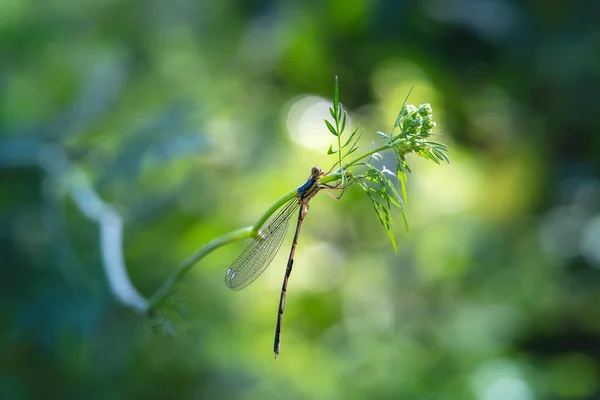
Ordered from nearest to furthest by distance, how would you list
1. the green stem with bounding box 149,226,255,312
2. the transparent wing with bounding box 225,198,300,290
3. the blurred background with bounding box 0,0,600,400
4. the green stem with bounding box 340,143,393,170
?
the green stem with bounding box 340,143,393,170 → the green stem with bounding box 149,226,255,312 → the transparent wing with bounding box 225,198,300,290 → the blurred background with bounding box 0,0,600,400

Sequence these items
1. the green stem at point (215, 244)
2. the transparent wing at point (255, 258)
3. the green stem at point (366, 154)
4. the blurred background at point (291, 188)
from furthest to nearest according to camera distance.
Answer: the blurred background at point (291, 188)
the transparent wing at point (255, 258)
the green stem at point (215, 244)
the green stem at point (366, 154)

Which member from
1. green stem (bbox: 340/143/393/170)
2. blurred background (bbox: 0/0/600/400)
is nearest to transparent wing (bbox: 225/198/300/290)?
blurred background (bbox: 0/0/600/400)

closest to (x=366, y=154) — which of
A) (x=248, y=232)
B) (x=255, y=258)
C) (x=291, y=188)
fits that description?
(x=248, y=232)

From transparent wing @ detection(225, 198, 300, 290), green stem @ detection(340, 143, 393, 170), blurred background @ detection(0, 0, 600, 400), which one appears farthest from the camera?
blurred background @ detection(0, 0, 600, 400)

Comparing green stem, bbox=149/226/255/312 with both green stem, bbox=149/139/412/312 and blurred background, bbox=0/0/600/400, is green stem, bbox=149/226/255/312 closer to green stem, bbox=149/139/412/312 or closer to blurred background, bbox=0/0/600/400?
green stem, bbox=149/139/412/312

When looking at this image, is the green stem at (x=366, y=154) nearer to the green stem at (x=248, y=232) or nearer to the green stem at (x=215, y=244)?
the green stem at (x=248, y=232)

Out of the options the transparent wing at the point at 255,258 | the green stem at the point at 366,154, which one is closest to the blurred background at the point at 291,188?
the transparent wing at the point at 255,258
